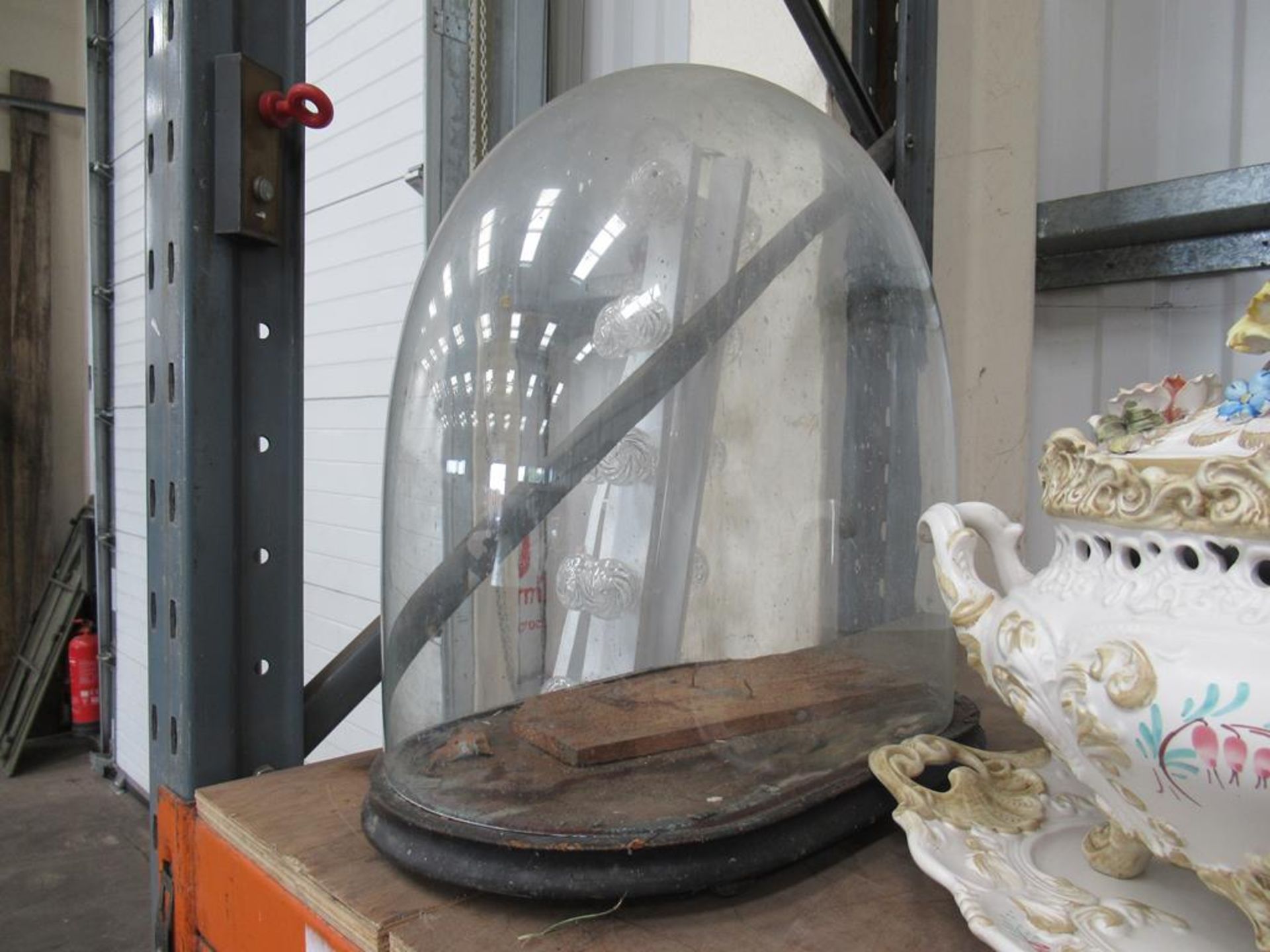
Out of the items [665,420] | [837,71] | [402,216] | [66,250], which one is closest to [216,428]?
[665,420]

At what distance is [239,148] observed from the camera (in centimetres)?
56

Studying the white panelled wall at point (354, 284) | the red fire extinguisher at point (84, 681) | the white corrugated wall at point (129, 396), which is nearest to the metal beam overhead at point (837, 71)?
the white panelled wall at point (354, 284)

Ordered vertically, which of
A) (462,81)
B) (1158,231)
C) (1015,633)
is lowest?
(1015,633)

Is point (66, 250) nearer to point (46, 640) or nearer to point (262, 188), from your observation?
point (46, 640)

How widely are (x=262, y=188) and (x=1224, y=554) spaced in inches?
22.1

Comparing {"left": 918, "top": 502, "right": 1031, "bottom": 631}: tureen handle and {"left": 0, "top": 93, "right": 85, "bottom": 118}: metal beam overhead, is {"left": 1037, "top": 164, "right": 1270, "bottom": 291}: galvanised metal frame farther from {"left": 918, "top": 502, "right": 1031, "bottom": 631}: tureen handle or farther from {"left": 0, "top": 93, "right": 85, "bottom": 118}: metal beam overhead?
{"left": 0, "top": 93, "right": 85, "bottom": 118}: metal beam overhead

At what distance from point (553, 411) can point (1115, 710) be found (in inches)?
14.0

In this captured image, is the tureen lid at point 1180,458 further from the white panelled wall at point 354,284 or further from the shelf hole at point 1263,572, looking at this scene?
the white panelled wall at point 354,284

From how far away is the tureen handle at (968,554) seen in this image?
15.3 inches

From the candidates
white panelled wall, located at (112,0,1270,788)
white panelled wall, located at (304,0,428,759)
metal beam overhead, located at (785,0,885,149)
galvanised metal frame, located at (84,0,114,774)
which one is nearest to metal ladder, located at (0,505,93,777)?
galvanised metal frame, located at (84,0,114,774)

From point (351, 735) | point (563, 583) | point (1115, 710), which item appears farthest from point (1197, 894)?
point (351, 735)

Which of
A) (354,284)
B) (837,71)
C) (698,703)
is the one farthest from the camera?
(354,284)

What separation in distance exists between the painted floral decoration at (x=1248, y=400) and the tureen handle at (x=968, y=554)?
0.37 feet

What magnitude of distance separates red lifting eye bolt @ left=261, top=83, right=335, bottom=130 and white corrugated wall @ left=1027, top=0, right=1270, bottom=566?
3.15ft
